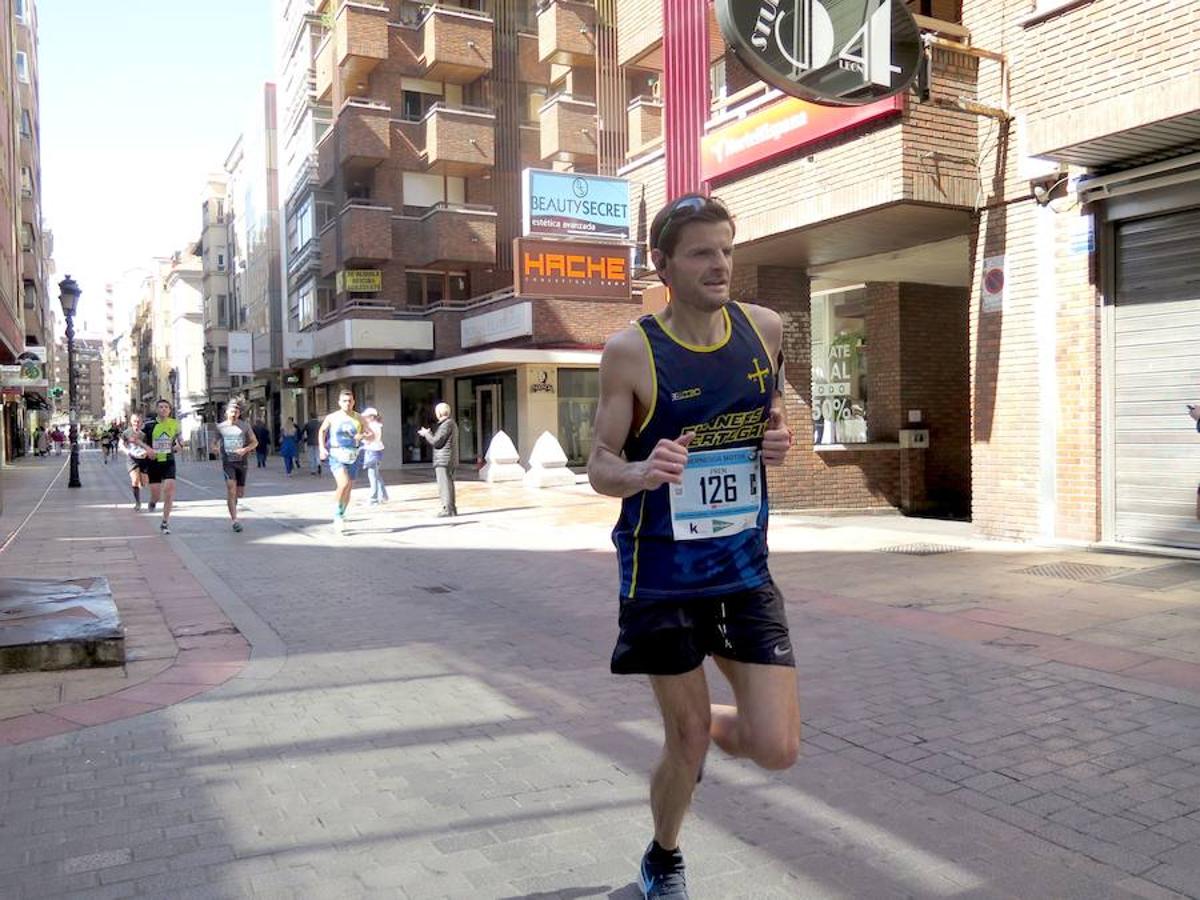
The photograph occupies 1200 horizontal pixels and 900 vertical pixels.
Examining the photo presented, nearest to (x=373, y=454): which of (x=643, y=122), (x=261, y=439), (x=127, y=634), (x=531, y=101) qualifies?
(x=643, y=122)

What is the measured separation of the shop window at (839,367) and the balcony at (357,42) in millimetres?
21589

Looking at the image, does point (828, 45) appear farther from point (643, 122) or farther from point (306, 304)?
point (306, 304)

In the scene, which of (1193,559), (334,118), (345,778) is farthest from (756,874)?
(334,118)

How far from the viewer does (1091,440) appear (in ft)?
31.8

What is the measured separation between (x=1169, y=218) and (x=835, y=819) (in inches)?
308

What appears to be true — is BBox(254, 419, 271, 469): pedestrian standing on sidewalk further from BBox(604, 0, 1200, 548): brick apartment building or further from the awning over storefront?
BBox(604, 0, 1200, 548): brick apartment building

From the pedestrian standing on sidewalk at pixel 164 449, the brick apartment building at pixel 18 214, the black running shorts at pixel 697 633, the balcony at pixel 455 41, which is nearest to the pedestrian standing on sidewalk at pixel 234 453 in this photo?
the pedestrian standing on sidewalk at pixel 164 449

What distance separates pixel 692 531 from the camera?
270cm

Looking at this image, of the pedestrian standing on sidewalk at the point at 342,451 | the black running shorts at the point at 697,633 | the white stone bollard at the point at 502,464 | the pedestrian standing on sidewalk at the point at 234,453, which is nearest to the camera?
the black running shorts at the point at 697,633

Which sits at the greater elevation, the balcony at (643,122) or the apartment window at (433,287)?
the balcony at (643,122)

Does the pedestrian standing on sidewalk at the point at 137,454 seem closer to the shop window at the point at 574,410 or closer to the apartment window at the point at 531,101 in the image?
the shop window at the point at 574,410

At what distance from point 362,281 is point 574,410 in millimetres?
9768

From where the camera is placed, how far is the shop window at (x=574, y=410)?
28.0m

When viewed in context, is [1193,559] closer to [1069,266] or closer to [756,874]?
[1069,266]
